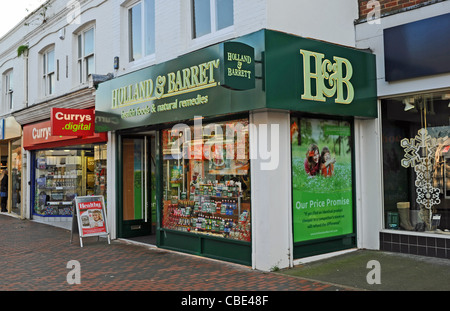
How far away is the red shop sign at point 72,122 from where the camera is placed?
10297 millimetres

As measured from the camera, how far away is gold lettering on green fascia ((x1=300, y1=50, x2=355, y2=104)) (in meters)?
6.82

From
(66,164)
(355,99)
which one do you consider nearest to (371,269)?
(355,99)

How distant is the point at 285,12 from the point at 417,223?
14.0ft

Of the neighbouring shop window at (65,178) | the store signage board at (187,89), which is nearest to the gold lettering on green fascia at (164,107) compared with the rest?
the store signage board at (187,89)

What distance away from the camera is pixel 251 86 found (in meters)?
6.42

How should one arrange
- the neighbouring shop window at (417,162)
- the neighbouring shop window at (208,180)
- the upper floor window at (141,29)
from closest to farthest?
the neighbouring shop window at (208,180) < the neighbouring shop window at (417,162) < the upper floor window at (141,29)

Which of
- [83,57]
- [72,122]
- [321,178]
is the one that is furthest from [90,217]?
[321,178]

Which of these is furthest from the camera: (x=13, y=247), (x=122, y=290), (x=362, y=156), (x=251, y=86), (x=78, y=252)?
(x=13, y=247)

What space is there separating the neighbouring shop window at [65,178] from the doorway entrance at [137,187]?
1207 millimetres

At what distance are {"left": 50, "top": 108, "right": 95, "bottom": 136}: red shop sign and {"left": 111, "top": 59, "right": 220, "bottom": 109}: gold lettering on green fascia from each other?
1240 mm

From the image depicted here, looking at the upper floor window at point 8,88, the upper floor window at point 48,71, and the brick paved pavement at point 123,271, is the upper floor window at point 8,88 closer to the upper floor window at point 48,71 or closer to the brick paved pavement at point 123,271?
the upper floor window at point 48,71

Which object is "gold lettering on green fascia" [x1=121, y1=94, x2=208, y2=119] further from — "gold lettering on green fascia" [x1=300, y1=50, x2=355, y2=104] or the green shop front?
"gold lettering on green fascia" [x1=300, y1=50, x2=355, y2=104]

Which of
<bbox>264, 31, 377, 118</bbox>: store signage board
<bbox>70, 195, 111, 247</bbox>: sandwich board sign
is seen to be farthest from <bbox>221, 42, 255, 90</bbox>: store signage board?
<bbox>70, 195, 111, 247</bbox>: sandwich board sign

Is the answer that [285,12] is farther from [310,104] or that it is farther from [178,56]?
[178,56]
